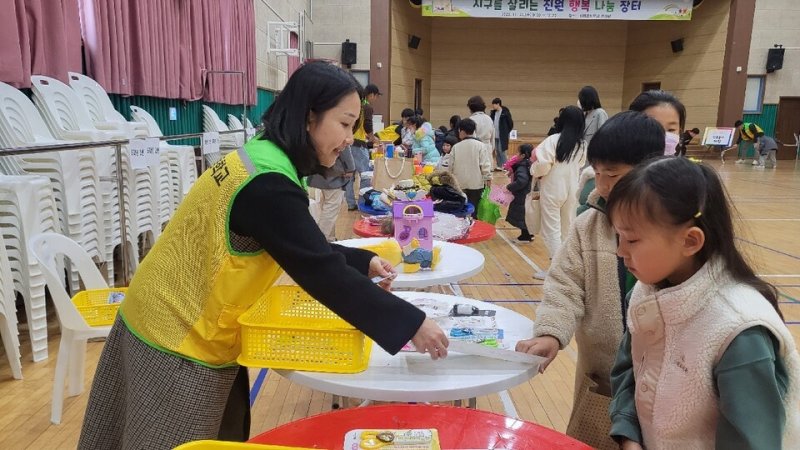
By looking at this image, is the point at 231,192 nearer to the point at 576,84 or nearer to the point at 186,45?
the point at 186,45

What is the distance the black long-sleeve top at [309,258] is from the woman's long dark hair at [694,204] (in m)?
0.51

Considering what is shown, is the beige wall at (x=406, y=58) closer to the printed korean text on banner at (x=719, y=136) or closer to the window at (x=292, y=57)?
the window at (x=292, y=57)

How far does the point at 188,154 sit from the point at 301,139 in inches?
181

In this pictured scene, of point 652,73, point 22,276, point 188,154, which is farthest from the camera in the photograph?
point 652,73

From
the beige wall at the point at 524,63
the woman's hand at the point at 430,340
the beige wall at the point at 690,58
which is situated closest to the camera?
the woman's hand at the point at 430,340

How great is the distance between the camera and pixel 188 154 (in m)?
5.47

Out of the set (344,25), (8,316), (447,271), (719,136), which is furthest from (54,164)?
(719,136)

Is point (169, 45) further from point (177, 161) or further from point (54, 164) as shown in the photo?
point (54, 164)

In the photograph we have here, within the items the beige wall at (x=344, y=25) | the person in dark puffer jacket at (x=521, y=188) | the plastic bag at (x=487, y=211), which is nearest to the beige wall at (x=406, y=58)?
the beige wall at (x=344, y=25)

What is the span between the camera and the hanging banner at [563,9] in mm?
14117

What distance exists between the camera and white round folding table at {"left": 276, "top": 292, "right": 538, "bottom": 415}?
48.9 inches

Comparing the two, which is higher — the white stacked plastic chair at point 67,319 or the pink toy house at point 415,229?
the pink toy house at point 415,229

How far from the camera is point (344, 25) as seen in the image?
1466 cm

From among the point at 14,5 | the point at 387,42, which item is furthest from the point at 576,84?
the point at 14,5
